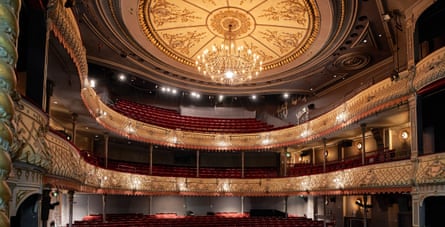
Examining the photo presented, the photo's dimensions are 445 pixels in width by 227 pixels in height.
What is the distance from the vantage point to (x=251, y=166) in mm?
25578

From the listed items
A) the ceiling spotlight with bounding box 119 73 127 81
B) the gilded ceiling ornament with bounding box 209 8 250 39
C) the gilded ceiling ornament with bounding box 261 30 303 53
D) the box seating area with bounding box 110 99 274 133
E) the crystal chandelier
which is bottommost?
the box seating area with bounding box 110 99 274 133

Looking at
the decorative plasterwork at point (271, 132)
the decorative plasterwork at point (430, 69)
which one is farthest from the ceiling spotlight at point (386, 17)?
the decorative plasterwork at point (430, 69)

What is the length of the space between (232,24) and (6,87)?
1244 centimetres

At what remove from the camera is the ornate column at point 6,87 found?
9.02ft

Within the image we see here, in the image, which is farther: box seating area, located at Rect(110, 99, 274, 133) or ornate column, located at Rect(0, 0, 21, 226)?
box seating area, located at Rect(110, 99, 274, 133)

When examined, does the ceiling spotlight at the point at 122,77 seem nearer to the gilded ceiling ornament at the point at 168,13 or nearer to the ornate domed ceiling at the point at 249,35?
the ornate domed ceiling at the point at 249,35

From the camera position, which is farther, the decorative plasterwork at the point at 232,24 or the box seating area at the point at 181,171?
the box seating area at the point at 181,171

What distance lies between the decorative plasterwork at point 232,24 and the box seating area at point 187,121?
4.50 m

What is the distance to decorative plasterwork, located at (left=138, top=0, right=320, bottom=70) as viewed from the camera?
13281 millimetres

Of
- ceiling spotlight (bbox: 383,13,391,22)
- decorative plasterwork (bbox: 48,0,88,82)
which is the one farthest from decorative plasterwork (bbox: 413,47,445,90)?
decorative plasterwork (bbox: 48,0,88,82)

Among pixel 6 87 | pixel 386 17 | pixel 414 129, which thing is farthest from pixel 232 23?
pixel 6 87

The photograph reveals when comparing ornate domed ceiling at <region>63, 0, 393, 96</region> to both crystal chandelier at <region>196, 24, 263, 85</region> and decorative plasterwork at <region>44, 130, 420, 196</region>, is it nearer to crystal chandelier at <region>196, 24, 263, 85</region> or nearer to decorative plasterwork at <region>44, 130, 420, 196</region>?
crystal chandelier at <region>196, 24, 263, 85</region>

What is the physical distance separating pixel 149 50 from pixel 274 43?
5592 millimetres

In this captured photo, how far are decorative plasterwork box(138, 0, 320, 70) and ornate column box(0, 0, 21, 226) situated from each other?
10.3 m
